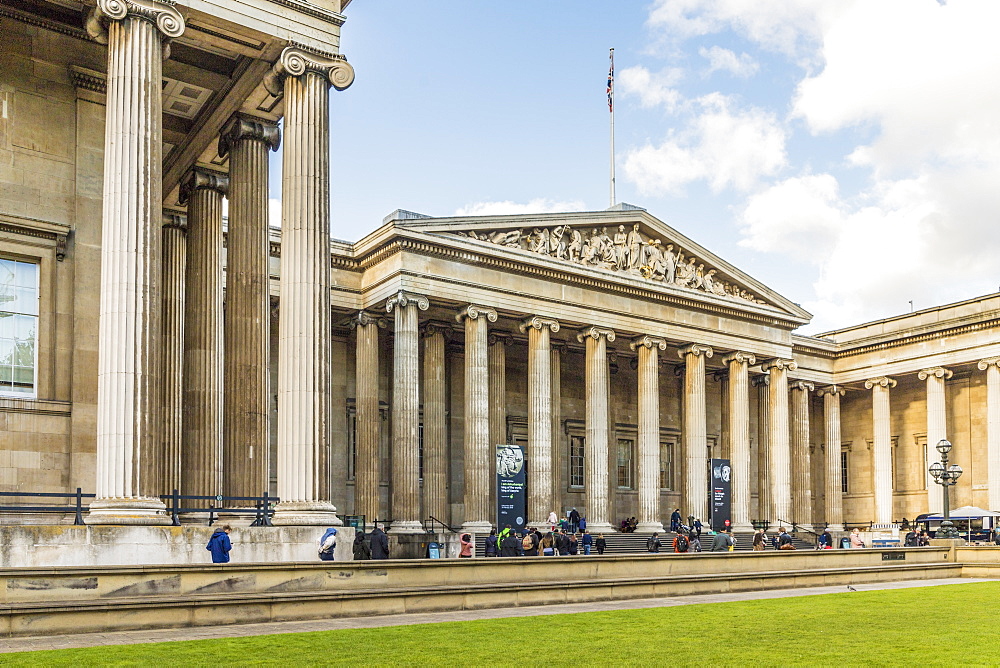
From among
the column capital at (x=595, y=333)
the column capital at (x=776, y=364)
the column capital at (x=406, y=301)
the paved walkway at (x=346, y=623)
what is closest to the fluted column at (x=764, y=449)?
the column capital at (x=776, y=364)

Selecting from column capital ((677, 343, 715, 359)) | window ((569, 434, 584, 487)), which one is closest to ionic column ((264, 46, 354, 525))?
column capital ((677, 343, 715, 359))

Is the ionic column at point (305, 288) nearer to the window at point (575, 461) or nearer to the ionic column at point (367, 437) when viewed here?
the ionic column at point (367, 437)

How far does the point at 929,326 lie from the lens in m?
56.4

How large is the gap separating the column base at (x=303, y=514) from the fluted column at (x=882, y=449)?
1796 inches

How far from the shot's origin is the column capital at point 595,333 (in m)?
47.8

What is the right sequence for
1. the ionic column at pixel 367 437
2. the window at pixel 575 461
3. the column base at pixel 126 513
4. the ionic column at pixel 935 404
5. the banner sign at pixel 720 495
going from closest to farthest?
the column base at pixel 126 513 → the ionic column at pixel 367 437 → the banner sign at pixel 720 495 → the window at pixel 575 461 → the ionic column at pixel 935 404

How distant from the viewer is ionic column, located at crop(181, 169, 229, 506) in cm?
2328

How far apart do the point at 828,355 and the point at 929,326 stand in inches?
261

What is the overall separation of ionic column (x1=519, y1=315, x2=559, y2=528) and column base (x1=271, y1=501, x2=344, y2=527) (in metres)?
23.8

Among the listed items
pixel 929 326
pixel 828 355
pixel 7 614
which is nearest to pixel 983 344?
pixel 929 326

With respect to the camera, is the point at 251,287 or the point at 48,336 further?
the point at 251,287

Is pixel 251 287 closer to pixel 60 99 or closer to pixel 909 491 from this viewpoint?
pixel 60 99

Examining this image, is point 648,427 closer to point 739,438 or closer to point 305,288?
point 739,438

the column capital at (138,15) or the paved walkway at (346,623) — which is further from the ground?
the column capital at (138,15)
